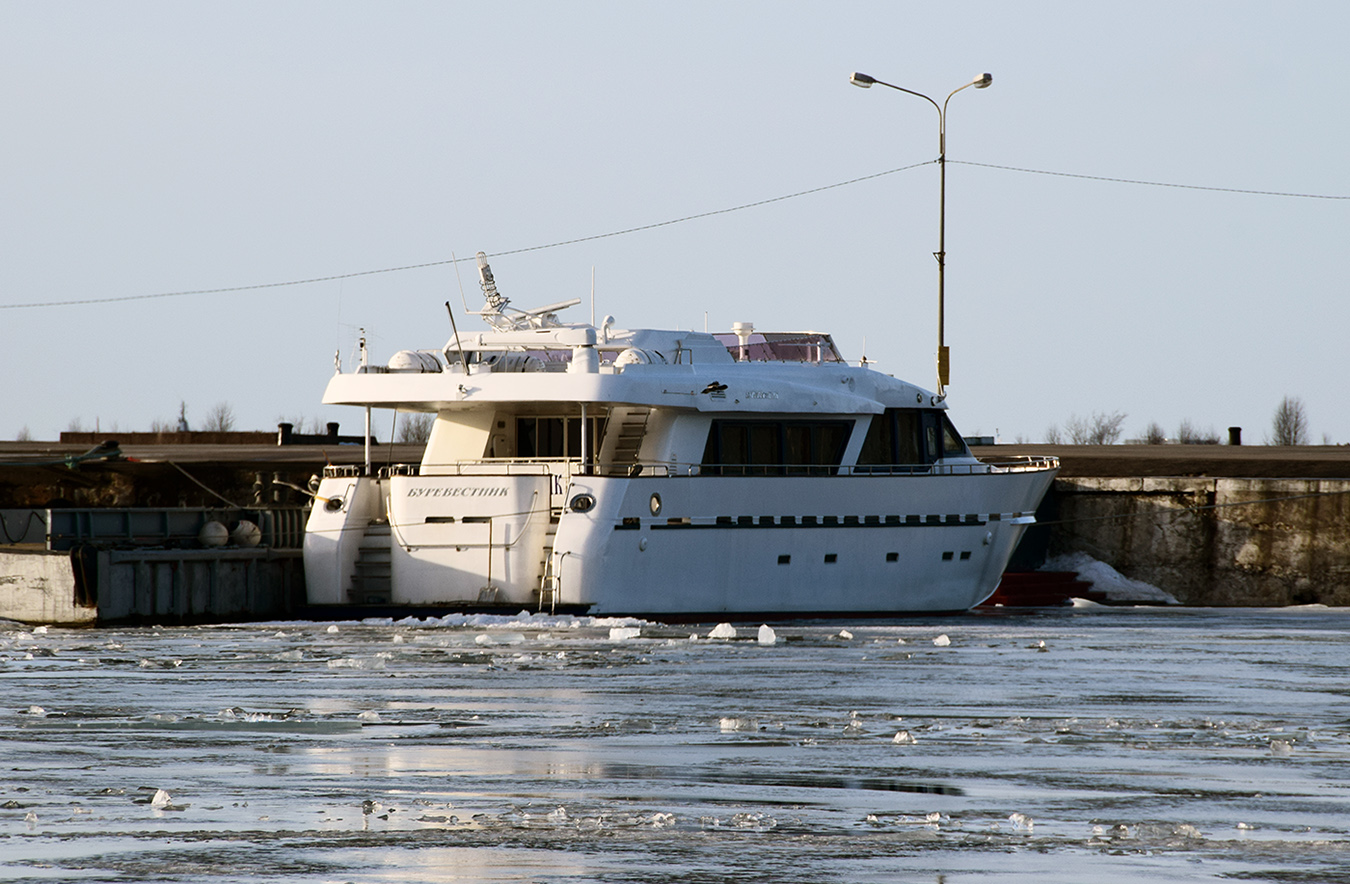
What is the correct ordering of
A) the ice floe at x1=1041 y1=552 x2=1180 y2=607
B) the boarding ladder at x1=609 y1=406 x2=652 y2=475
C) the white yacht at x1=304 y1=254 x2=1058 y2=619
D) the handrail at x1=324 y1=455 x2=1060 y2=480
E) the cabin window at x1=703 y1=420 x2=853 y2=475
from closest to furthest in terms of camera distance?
the white yacht at x1=304 y1=254 x2=1058 y2=619 → the handrail at x1=324 y1=455 x2=1060 y2=480 → the boarding ladder at x1=609 y1=406 x2=652 y2=475 → the cabin window at x1=703 y1=420 x2=853 y2=475 → the ice floe at x1=1041 y1=552 x2=1180 y2=607

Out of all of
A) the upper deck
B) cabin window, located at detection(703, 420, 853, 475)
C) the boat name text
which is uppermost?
the upper deck

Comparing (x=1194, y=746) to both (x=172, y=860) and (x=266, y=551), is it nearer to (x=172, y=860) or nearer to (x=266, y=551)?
(x=172, y=860)

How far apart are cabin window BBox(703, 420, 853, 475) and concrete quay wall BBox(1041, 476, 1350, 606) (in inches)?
270

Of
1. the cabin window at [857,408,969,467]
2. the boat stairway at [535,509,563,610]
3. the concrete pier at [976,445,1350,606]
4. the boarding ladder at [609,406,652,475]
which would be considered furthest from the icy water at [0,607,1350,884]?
the concrete pier at [976,445,1350,606]

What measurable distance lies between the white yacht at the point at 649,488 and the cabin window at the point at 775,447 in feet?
0.09

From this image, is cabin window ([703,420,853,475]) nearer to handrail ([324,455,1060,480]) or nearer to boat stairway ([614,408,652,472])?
handrail ([324,455,1060,480])

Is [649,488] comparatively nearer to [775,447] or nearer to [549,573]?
[549,573]

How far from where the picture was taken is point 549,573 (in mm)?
24016

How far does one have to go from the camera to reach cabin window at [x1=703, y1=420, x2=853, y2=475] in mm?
26078

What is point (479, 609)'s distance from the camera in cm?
2436

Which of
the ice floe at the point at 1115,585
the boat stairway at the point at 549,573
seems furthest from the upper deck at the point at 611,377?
the ice floe at the point at 1115,585

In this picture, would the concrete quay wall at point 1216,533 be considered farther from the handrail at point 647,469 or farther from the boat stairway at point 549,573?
the boat stairway at point 549,573

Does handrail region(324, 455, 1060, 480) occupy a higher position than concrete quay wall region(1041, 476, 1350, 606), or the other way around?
handrail region(324, 455, 1060, 480)

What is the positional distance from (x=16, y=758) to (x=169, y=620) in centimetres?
1318
